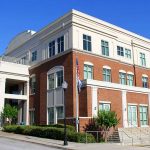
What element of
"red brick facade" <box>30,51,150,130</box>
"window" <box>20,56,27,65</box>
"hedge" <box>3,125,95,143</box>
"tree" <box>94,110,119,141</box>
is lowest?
"hedge" <box>3,125,95,143</box>

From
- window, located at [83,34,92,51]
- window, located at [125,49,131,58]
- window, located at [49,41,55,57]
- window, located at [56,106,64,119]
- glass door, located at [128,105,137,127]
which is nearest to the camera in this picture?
window, located at [56,106,64,119]

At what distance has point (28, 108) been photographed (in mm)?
41438

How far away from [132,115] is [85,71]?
8.01 m

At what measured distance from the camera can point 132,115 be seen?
3606cm

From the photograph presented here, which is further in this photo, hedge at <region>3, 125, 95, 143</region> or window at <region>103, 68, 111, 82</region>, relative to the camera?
window at <region>103, 68, 111, 82</region>

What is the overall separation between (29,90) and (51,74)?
593cm

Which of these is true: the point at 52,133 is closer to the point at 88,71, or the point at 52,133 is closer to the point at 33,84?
the point at 88,71

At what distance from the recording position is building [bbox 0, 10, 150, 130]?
33.4m

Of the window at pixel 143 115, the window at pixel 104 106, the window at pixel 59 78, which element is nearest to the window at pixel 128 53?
the window at pixel 143 115

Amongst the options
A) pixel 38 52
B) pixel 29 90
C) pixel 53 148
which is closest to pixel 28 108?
pixel 29 90

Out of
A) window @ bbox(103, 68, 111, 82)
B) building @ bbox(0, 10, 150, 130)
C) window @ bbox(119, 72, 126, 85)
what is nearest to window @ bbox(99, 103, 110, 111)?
building @ bbox(0, 10, 150, 130)

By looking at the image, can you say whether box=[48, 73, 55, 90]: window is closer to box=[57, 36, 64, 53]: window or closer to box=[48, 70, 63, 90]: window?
box=[48, 70, 63, 90]: window

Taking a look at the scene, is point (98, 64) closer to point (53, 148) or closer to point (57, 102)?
point (57, 102)

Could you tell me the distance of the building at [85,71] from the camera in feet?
110
